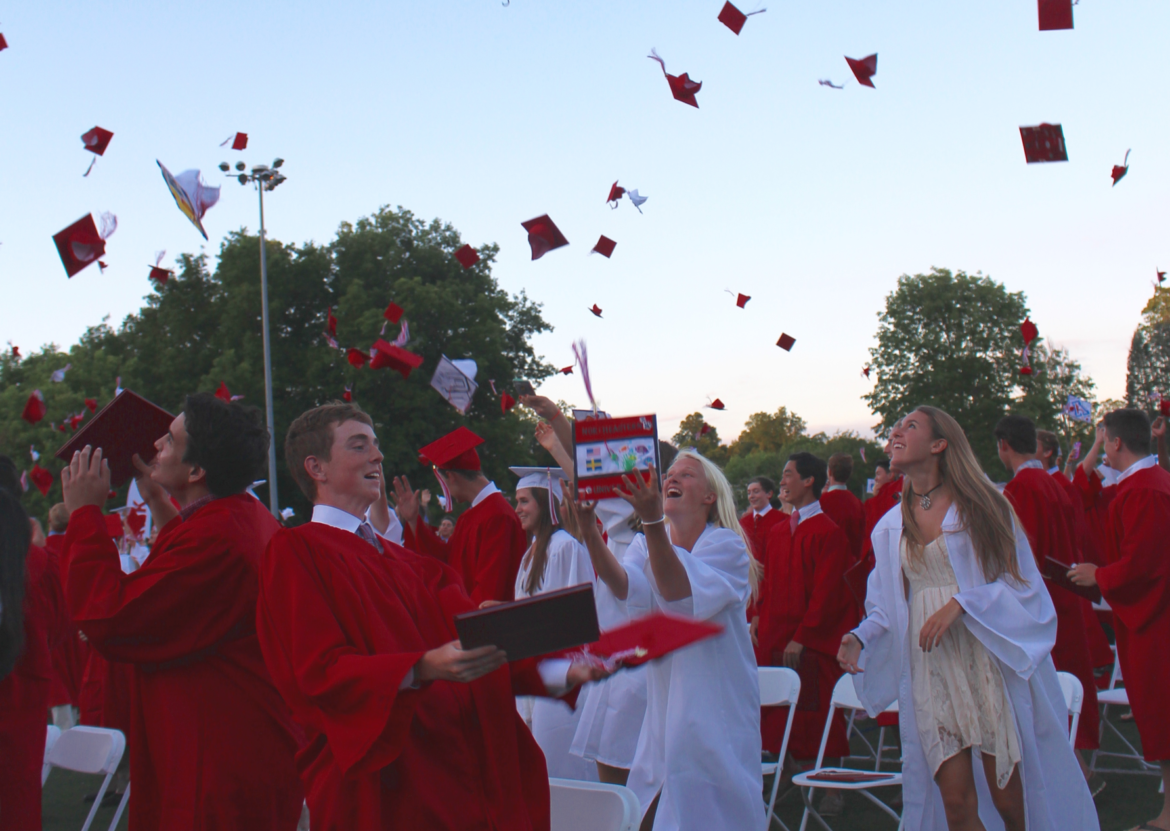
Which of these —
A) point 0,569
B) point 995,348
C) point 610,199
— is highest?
point 995,348

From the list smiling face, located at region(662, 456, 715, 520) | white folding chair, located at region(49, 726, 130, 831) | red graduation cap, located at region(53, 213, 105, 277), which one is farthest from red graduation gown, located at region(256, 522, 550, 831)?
red graduation cap, located at region(53, 213, 105, 277)

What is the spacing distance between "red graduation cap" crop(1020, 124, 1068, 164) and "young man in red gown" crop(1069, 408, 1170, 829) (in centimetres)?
198

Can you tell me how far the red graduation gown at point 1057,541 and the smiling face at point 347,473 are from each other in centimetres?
520

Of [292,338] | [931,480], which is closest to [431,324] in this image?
[292,338]

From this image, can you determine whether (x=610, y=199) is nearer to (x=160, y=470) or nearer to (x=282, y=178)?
(x=160, y=470)

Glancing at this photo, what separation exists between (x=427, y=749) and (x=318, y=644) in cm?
41

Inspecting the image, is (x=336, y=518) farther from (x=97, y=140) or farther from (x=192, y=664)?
(x=97, y=140)

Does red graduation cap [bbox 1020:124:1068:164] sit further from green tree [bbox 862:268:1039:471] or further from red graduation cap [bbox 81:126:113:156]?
green tree [bbox 862:268:1039:471]

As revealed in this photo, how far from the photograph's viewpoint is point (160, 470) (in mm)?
3354

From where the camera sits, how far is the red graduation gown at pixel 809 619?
6.83 metres

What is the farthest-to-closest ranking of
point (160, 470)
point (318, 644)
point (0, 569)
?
point (160, 470), point (0, 569), point (318, 644)

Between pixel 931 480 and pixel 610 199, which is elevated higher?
pixel 610 199

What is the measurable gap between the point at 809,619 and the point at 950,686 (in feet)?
9.51

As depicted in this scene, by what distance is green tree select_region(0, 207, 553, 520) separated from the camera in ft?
90.1
